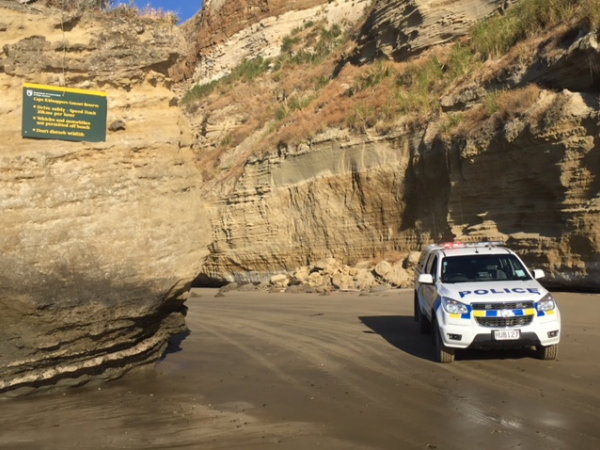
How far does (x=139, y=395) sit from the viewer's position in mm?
9023

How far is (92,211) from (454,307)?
5.30 metres

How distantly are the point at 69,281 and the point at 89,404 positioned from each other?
1523 mm

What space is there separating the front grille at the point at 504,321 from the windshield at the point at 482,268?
1376mm

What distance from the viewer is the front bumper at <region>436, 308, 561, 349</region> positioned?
1002 centimetres

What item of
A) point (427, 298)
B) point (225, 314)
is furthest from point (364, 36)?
point (427, 298)

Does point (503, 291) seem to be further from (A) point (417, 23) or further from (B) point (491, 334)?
(A) point (417, 23)

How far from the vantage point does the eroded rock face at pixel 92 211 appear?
864 centimetres

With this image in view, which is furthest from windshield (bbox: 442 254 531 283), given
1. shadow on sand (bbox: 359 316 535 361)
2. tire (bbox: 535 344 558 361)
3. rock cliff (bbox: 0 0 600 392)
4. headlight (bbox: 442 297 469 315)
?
rock cliff (bbox: 0 0 600 392)

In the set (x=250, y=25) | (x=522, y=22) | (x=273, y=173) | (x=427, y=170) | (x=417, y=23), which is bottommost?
(x=427, y=170)

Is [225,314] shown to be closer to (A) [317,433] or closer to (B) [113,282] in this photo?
(B) [113,282]

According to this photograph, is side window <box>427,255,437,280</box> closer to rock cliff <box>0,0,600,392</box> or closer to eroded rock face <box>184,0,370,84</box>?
rock cliff <box>0,0,600,392</box>

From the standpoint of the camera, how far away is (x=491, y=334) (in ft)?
33.0

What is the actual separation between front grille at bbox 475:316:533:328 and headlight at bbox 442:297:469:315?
28 cm

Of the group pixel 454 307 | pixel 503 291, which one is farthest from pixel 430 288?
pixel 503 291
